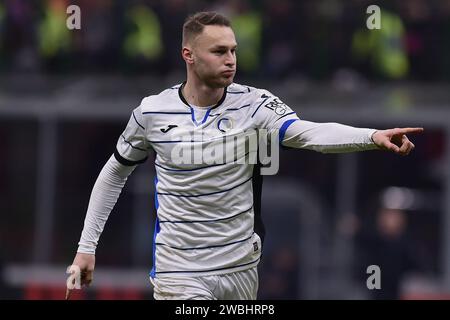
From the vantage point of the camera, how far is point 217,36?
722 centimetres

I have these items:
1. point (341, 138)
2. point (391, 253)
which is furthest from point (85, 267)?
point (391, 253)

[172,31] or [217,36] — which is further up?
[217,36]

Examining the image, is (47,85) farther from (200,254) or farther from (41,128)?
(200,254)

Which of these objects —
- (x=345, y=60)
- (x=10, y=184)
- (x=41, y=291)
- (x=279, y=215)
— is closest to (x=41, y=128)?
(x=10, y=184)

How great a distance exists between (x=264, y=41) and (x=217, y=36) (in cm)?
974

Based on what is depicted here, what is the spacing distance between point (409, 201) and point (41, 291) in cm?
441

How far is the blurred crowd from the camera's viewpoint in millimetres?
16797

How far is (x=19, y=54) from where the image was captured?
16.9 metres

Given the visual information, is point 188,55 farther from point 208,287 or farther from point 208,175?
point 208,287

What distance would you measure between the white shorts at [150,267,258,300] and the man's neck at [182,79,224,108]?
978mm

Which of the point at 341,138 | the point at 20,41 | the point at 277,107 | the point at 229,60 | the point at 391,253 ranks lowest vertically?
the point at 391,253

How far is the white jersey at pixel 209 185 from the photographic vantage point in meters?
7.23

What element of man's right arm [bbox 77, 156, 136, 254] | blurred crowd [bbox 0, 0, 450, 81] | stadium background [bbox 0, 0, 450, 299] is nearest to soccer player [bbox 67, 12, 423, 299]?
man's right arm [bbox 77, 156, 136, 254]

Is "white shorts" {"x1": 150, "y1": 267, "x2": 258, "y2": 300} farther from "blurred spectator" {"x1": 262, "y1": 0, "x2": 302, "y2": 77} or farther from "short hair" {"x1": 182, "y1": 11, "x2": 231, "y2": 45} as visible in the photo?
"blurred spectator" {"x1": 262, "y1": 0, "x2": 302, "y2": 77}
